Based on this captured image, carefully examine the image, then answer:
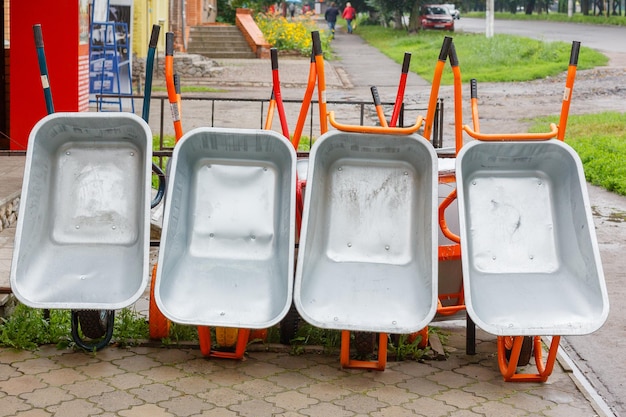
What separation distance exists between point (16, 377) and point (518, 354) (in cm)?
246

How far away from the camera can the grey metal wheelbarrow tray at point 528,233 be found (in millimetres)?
5348

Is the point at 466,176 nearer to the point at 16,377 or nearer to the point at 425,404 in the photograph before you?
the point at 425,404

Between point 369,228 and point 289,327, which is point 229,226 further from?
point 369,228

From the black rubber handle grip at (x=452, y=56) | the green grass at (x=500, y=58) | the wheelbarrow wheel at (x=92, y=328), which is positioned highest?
the black rubber handle grip at (x=452, y=56)

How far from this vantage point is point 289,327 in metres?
5.74

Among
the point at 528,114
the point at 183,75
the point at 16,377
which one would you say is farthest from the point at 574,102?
the point at 16,377

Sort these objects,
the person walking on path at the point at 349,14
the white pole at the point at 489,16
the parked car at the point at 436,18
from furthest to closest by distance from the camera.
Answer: the person walking on path at the point at 349,14 → the parked car at the point at 436,18 → the white pole at the point at 489,16

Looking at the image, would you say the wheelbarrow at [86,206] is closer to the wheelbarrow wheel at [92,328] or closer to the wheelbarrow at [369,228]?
the wheelbarrow wheel at [92,328]

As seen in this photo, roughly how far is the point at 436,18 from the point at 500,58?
18.9 meters

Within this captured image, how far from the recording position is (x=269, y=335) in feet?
19.4

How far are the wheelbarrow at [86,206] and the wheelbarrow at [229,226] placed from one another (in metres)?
0.20

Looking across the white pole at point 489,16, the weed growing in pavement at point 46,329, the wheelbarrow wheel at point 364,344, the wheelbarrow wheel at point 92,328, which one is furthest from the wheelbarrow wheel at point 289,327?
the white pole at point 489,16

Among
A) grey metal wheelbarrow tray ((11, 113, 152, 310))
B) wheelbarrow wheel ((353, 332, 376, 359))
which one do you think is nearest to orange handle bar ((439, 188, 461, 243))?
wheelbarrow wheel ((353, 332, 376, 359))

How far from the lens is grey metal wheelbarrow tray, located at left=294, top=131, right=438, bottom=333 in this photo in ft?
17.9
